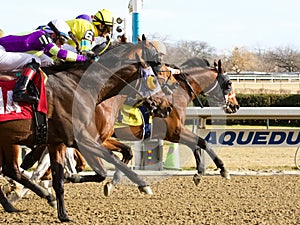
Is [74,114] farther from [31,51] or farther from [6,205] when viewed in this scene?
[6,205]

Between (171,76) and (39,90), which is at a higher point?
(39,90)

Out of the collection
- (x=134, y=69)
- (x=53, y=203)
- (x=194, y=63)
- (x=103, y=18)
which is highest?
(x=103, y=18)

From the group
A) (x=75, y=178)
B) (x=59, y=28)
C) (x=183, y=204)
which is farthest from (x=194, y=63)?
(x=59, y=28)

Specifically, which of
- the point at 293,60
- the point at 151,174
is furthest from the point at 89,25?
the point at 293,60

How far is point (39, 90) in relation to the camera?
5898mm

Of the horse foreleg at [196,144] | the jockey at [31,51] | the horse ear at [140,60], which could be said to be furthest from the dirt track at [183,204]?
the horse ear at [140,60]

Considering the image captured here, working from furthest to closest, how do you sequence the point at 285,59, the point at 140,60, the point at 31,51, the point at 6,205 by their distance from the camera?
the point at 285,59 < the point at 6,205 < the point at 140,60 < the point at 31,51

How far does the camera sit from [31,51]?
20.5 ft

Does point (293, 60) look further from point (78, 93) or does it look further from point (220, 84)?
point (78, 93)

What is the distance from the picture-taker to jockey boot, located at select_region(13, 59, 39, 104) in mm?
5711

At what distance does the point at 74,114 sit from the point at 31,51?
2.76ft

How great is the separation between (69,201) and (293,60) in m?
54.7

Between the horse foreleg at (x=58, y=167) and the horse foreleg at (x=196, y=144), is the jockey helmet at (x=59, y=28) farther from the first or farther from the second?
the horse foreleg at (x=196, y=144)

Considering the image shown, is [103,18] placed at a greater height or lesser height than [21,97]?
greater
